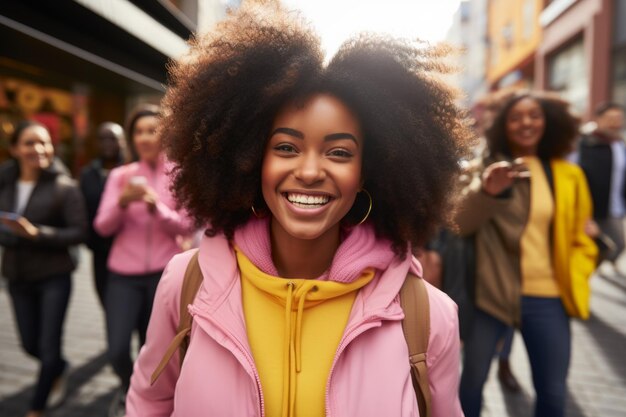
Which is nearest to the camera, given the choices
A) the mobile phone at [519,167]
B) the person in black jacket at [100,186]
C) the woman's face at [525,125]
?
the mobile phone at [519,167]

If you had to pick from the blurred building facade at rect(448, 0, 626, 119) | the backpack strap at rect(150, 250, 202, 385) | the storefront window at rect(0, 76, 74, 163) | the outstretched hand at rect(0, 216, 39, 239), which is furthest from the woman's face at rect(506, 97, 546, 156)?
the storefront window at rect(0, 76, 74, 163)

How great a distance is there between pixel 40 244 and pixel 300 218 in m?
2.72

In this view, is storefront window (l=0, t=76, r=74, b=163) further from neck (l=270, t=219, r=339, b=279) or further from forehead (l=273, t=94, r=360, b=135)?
forehead (l=273, t=94, r=360, b=135)

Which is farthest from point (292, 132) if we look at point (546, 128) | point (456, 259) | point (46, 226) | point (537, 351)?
point (46, 226)

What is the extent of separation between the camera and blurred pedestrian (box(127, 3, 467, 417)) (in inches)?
54.7

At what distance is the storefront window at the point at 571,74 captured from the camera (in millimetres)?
14391

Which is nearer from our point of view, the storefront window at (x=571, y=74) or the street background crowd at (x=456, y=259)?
the street background crowd at (x=456, y=259)

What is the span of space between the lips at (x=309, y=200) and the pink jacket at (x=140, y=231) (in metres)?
2.09

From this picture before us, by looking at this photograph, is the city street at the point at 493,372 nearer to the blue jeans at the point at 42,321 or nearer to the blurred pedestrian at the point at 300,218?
the blue jeans at the point at 42,321

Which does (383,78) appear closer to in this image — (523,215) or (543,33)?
(523,215)

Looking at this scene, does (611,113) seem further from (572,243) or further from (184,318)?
(184,318)

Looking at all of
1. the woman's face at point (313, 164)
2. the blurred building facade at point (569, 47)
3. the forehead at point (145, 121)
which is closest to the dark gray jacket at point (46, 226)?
the forehead at point (145, 121)

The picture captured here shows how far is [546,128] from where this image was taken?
3262 mm

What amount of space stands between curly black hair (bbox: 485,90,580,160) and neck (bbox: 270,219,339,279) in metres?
1.87
